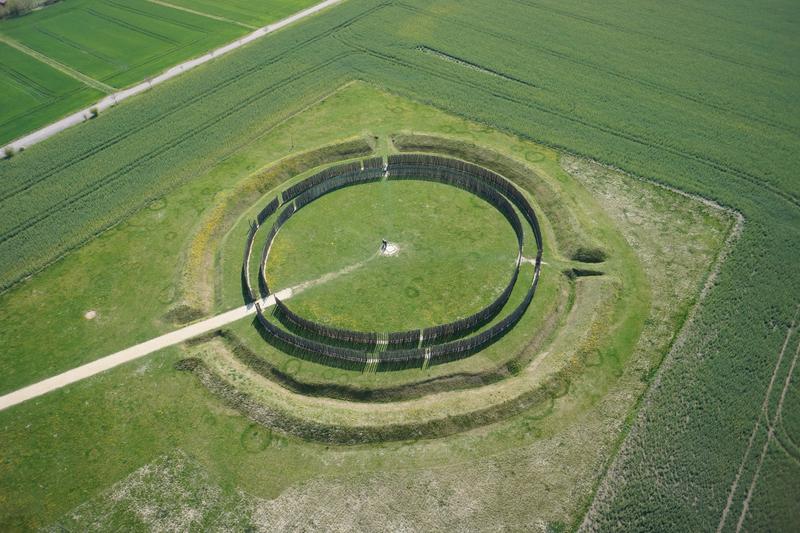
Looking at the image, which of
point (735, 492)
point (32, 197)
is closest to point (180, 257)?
point (32, 197)

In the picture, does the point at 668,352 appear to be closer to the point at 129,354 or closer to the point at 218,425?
the point at 218,425

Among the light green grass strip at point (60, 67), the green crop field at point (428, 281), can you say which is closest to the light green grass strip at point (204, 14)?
the green crop field at point (428, 281)

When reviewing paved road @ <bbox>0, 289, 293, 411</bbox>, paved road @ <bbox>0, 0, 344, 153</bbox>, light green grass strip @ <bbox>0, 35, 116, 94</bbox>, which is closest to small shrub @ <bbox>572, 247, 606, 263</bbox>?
paved road @ <bbox>0, 289, 293, 411</bbox>

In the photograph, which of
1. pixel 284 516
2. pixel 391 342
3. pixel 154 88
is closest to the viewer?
pixel 284 516

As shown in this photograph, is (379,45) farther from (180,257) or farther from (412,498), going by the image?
(412,498)

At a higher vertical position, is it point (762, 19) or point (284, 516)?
point (762, 19)

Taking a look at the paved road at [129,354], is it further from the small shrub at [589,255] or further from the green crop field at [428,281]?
the small shrub at [589,255]
